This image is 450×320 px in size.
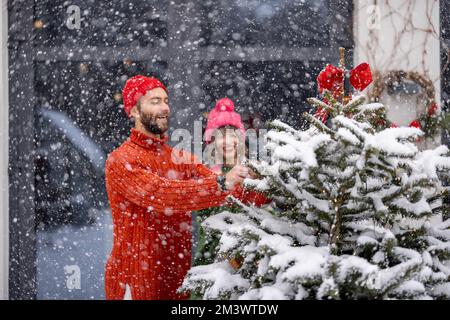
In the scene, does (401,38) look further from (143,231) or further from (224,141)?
(143,231)

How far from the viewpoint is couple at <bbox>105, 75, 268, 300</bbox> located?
9.30 feet

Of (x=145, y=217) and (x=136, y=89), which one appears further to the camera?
(x=136, y=89)

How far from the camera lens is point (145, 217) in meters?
2.88

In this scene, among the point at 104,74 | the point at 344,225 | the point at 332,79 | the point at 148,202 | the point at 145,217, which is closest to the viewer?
the point at 344,225

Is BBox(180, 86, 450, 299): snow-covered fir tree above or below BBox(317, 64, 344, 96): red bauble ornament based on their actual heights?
below

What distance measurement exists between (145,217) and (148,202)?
0.67 ft

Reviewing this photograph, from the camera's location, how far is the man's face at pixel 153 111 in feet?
9.71

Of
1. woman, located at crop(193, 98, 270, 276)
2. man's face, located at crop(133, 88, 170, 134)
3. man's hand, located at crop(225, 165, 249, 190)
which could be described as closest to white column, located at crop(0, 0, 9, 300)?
man's face, located at crop(133, 88, 170, 134)

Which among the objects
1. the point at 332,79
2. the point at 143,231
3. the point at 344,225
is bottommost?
the point at 143,231

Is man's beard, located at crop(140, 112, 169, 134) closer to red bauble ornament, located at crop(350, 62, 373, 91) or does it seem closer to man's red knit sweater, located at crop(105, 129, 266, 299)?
man's red knit sweater, located at crop(105, 129, 266, 299)

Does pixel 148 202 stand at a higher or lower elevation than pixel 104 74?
lower

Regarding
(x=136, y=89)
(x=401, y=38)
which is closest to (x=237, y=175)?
(x=136, y=89)

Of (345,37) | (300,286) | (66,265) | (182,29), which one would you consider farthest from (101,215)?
(300,286)

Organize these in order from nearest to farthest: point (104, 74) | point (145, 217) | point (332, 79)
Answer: point (332, 79)
point (145, 217)
point (104, 74)
